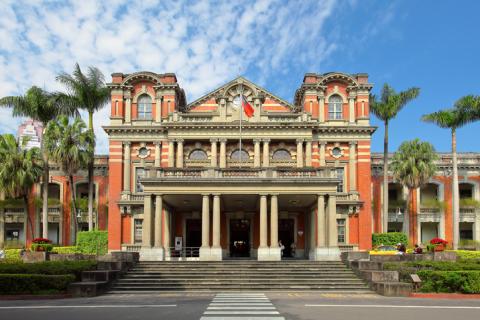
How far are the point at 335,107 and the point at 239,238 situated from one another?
13.2 meters

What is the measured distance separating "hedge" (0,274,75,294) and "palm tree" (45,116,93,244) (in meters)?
20.7

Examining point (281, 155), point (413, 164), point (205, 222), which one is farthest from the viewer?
point (413, 164)

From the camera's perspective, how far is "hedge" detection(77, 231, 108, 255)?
128ft

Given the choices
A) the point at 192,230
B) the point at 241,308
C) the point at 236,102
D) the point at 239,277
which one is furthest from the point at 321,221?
the point at 241,308

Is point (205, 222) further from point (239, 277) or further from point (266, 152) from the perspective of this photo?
point (266, 152)

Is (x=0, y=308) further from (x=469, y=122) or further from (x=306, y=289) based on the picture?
(x=469, y=122)

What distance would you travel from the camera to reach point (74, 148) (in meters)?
40.0

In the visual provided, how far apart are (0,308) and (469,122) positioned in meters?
34.7

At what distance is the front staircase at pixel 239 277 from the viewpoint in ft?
77.2

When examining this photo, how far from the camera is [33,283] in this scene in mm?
20516

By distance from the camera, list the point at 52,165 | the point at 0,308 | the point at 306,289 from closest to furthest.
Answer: the point at 0,308, the point at 306,289, the point at 52,165

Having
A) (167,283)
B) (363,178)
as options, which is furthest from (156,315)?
(363,178)

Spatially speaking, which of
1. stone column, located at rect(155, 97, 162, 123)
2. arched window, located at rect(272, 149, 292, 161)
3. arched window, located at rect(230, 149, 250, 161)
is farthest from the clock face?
stone column, located at rect(155, 97, 162, 123)

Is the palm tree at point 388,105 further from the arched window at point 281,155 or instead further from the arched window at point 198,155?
the arched window at point 198,155
